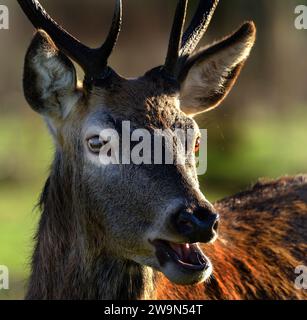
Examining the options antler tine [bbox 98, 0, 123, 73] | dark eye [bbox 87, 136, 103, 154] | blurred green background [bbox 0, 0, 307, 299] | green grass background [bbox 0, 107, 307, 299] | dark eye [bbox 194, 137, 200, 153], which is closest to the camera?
dark eye [bbox 87, 136, 103, 154]

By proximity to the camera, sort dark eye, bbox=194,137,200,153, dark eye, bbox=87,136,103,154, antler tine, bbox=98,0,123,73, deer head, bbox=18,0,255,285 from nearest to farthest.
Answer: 1. deer head, bbox=18,0,255,285
2. dark eye, bbox=87,136,103,154
3. antler tine, bbox=98,0,123,73
4. dark eye, bbox=194,137,200,153

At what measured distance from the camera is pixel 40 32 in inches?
262

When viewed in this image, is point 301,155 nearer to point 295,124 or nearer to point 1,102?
point 295,124

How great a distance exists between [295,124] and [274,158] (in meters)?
4.22

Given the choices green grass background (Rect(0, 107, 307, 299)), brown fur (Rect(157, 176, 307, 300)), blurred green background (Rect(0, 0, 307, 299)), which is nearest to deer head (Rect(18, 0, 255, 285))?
brown fur (Rect(157, 176, 307, 300))

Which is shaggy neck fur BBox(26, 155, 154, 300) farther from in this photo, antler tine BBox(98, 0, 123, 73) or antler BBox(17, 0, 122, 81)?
antler tine BBox(98, 0, 123, 73)

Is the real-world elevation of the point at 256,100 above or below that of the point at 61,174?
above

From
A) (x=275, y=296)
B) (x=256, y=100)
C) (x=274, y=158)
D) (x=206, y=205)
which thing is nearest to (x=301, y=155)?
(x=274, y=158)

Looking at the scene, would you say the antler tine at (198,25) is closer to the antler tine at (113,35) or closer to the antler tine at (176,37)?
the antler tine at (176,37)

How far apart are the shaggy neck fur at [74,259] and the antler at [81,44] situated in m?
0.73

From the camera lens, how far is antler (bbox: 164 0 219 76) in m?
6.98

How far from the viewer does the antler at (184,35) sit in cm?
698

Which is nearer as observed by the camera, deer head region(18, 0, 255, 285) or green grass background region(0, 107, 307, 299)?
deer head region(18, 0, 255, 285)

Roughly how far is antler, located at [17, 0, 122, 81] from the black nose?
1.37 metres
